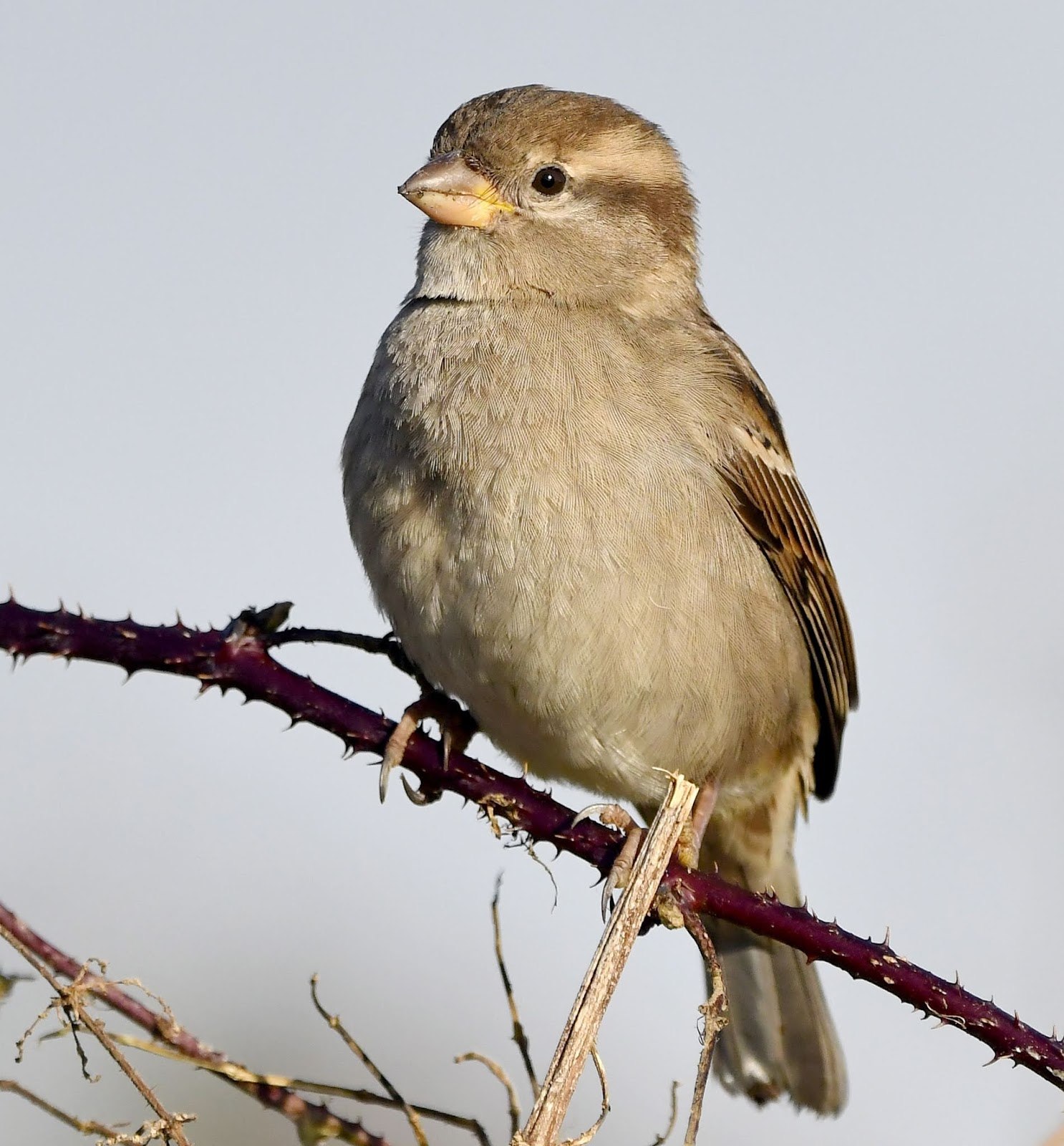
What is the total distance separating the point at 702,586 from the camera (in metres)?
3.88

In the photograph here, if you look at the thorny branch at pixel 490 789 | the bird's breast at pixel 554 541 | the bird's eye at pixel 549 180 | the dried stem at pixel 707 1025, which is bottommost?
the dried stem at pixel 707 1025

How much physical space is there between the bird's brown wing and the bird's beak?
2.50ft

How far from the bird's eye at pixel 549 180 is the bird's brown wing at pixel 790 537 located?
24.3 inches

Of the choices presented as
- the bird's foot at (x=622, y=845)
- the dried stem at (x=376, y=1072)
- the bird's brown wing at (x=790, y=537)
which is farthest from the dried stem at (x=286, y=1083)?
the bird's brown wing at (x=790, y=537)

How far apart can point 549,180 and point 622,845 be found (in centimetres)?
205

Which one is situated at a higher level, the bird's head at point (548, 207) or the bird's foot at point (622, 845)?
the bird's head at point (548, 207)

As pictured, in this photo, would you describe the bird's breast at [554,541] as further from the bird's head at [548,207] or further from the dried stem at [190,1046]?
the dried stem at [190,1046]

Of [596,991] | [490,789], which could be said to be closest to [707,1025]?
[596,991]

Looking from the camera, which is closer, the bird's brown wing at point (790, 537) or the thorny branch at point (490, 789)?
the thorny branch at point (490, 789)

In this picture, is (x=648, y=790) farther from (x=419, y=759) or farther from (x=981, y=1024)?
(x=981, y=1024)

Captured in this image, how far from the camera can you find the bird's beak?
409 centimetres

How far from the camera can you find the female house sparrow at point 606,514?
3.65 metres

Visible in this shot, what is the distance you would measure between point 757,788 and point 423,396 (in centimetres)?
153

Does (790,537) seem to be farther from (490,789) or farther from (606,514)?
(490,789)
